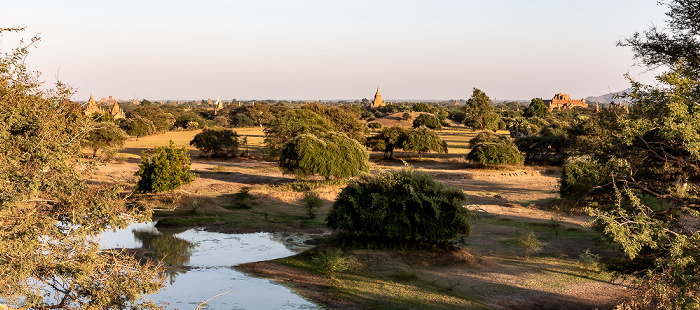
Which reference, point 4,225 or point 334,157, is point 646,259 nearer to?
point 4,225

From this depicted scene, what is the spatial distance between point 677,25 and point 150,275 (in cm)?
1443

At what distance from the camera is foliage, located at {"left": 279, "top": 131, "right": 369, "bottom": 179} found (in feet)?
117

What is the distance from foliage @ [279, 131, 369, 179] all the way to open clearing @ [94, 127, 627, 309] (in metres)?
0.93

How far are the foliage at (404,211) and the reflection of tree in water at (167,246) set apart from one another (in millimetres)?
5340

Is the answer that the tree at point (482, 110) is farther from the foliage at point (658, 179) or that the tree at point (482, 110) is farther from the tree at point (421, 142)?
the foliage at point (658, 179)

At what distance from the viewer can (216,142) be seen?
5356cm

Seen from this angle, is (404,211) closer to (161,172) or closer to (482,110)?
(161,172)

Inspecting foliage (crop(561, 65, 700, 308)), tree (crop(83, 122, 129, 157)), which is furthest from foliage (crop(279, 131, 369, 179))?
foliage (crop(561, 65, 700, 308))

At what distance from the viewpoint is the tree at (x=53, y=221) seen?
8.30 meters

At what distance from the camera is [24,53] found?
10.7 metres

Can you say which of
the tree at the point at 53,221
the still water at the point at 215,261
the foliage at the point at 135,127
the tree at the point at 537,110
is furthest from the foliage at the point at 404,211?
the tree at the point at 537,110

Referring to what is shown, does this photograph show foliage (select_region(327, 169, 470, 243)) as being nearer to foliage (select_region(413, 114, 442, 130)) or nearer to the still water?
the still water

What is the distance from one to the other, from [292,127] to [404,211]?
31.9 meters

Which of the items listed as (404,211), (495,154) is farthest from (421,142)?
(404,211)
